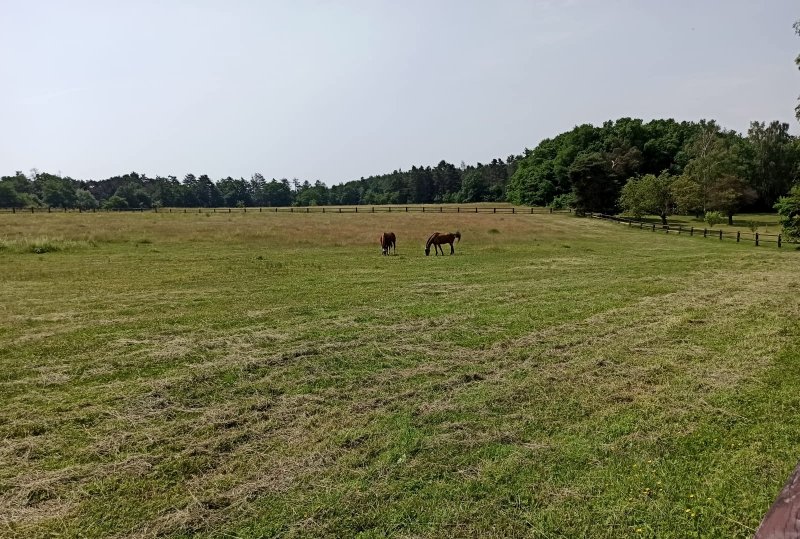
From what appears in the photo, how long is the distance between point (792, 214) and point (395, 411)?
3465 cm

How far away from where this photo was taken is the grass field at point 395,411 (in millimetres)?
4312

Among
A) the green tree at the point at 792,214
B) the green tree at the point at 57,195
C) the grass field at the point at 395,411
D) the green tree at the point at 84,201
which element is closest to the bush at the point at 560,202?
the green tree at the point at 792,214

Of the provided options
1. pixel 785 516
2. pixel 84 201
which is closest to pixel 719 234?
pixel 785 516

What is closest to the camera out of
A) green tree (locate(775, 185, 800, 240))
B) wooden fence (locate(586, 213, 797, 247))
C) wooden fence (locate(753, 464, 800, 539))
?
wooden fence (locate(753, 464, 800, 539))

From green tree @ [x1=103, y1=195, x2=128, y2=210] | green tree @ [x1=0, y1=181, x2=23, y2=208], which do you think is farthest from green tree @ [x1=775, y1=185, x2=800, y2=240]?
green tree @ [x1=0, y1=181, x2=23, y2=208]

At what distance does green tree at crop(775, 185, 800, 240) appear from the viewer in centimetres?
2909

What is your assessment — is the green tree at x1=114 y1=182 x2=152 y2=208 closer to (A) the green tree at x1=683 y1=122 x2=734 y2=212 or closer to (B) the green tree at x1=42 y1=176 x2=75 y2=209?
(B) the green tree at x1=42 y1=176 x2=75 y2=209

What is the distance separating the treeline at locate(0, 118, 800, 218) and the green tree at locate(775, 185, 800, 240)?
3.13 meters

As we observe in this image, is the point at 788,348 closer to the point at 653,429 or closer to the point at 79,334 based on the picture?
the point at 653,429

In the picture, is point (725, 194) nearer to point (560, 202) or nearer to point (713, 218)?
point (713, 218)

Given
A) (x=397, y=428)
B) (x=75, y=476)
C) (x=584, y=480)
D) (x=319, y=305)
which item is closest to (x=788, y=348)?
(x=584, y=480)

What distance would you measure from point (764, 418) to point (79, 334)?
12037mm

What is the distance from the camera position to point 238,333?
995cm

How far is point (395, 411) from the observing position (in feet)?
20.6
